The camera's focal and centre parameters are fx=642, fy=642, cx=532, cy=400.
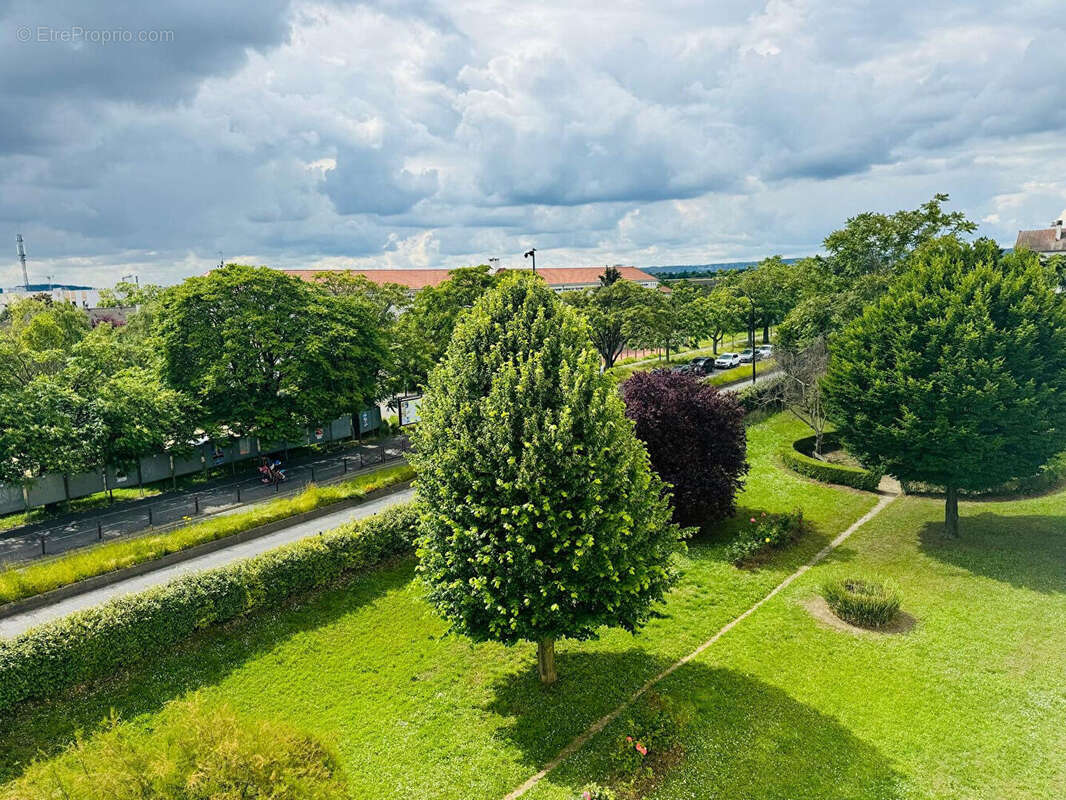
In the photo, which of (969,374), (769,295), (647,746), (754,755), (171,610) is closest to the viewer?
(647,746)

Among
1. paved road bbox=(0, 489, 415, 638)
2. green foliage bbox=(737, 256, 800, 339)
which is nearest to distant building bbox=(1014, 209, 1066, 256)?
green foliage bbox=(737, 256, 800, 339)

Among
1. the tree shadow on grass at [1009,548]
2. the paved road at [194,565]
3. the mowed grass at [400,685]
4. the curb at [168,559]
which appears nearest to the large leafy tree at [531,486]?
the mowed grass at [400,685]

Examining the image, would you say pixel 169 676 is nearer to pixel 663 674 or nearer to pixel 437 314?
pixel 663 674

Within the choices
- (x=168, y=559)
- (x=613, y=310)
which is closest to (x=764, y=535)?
(x=168, y=559)

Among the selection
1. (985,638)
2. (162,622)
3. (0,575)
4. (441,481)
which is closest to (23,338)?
(0,575)

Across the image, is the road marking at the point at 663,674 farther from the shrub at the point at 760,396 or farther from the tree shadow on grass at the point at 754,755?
the shrub at the point at 760,396
